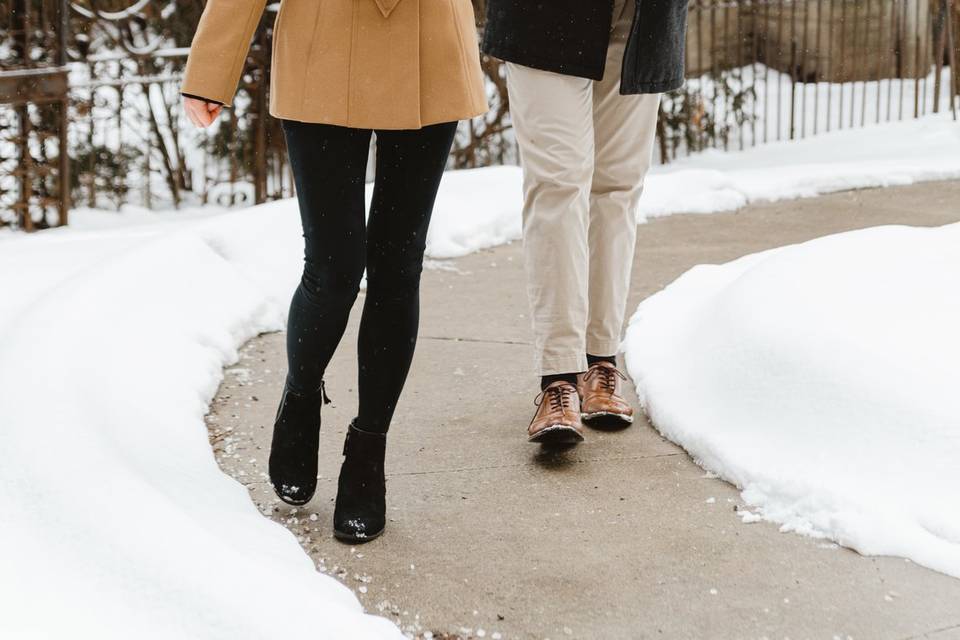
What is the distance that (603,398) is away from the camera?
3.53 meters

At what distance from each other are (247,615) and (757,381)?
5.68 ft

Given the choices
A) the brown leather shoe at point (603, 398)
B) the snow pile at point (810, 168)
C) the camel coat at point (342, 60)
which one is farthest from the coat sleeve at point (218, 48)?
the snow pile at point (810, 168)

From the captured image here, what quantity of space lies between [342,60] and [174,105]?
5837 millimetres

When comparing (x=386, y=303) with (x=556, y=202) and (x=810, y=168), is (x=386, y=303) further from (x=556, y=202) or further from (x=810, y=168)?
(x=810, y=168)

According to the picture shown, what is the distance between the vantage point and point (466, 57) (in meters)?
2.63

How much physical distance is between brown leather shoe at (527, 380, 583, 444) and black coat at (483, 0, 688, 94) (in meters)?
0.80

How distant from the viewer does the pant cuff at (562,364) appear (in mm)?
3359

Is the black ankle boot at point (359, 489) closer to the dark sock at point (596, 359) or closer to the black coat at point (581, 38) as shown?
the dark sock at point (596, 359)

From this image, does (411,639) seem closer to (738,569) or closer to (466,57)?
(738,569)

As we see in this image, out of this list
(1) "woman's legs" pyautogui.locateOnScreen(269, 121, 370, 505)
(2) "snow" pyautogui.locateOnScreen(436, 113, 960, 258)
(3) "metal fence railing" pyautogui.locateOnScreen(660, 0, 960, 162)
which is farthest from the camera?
(3) "metal fence railing" pyautogui.locateOnScreen(660, 0, 960, 162)

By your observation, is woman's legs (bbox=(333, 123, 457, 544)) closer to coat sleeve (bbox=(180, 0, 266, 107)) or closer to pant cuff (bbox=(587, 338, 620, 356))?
coat sleeve (bbox=(180, 0, 266, 107))

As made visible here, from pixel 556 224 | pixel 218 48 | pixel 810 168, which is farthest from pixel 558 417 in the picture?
pixel 810 168

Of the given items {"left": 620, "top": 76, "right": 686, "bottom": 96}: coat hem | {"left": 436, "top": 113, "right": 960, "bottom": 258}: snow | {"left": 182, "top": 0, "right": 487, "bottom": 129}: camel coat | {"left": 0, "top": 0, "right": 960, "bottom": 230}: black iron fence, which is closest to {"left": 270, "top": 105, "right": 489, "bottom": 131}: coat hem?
{"left": 182, "top": 0, "right": 487, "bottom": 129}: camel coat

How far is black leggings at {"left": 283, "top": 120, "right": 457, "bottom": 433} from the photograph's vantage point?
2566mm
